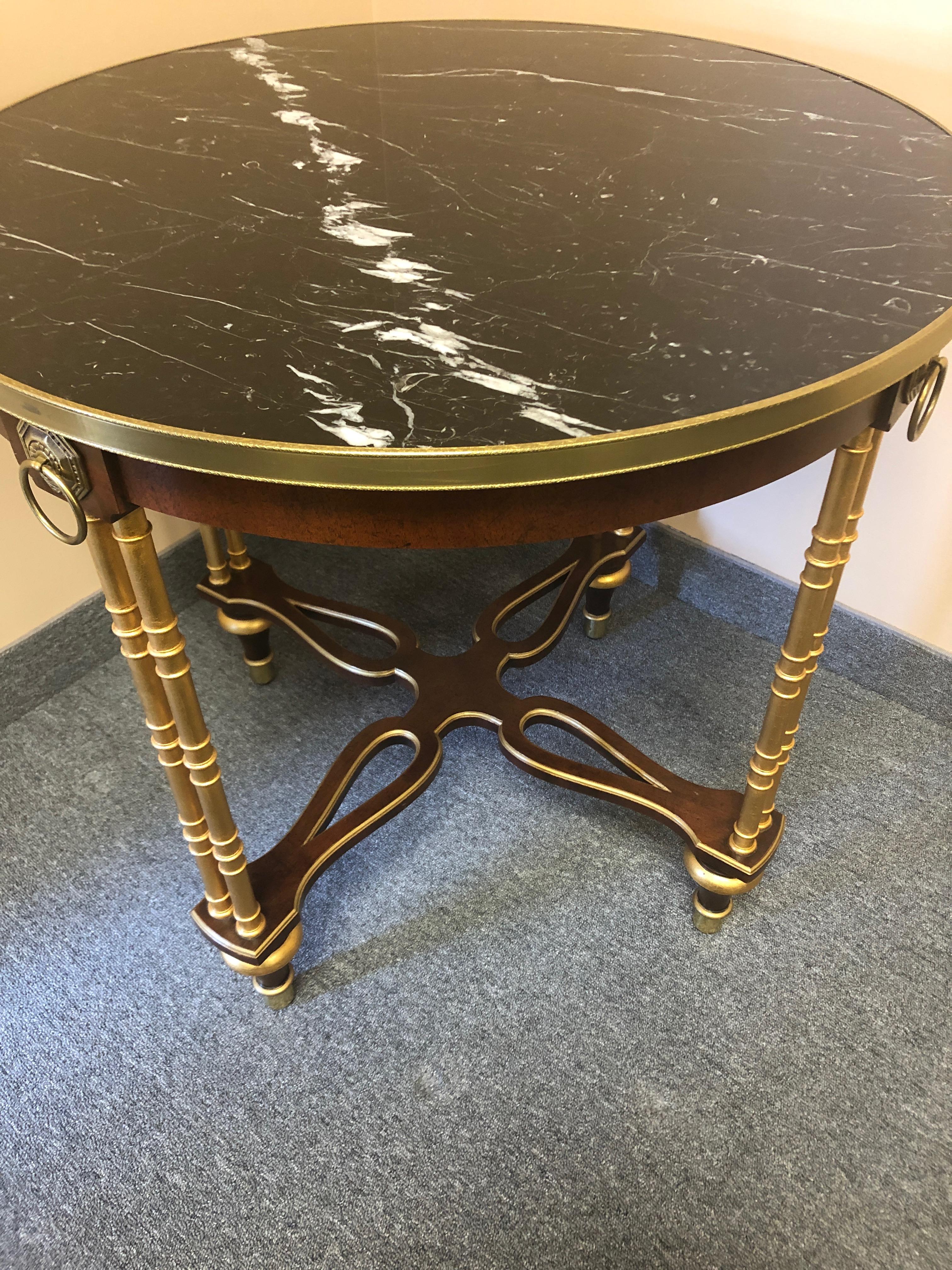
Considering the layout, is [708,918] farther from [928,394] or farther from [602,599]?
[928,394]

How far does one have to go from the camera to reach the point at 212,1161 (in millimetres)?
1118

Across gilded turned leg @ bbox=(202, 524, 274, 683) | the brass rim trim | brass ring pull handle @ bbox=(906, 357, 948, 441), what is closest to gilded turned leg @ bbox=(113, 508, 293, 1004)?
the brass rim trim

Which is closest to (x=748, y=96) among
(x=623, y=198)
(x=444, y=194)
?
(x=623, y=198)

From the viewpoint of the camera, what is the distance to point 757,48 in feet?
4.59

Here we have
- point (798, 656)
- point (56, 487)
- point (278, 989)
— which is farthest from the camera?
point (278, 989)

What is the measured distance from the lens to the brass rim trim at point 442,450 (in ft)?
2.24

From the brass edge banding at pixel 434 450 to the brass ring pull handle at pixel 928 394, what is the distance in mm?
157

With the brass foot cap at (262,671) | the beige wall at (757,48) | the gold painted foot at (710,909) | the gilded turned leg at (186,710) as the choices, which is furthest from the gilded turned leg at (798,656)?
the brass foot cap at (262,671)

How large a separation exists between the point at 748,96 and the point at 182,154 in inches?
25.5

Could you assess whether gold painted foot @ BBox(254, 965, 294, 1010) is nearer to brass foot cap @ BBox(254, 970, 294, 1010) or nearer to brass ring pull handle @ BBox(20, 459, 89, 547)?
brass foot cap @ BBox(254, 970, 294, 1010)

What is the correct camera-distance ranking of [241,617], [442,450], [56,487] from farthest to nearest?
[241,617] < [56,487] < [442,450]

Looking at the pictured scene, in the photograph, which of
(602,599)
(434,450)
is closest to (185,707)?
(434,450)

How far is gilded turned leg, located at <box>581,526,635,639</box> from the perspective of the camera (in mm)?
1630

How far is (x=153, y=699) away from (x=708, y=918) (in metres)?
0.75
